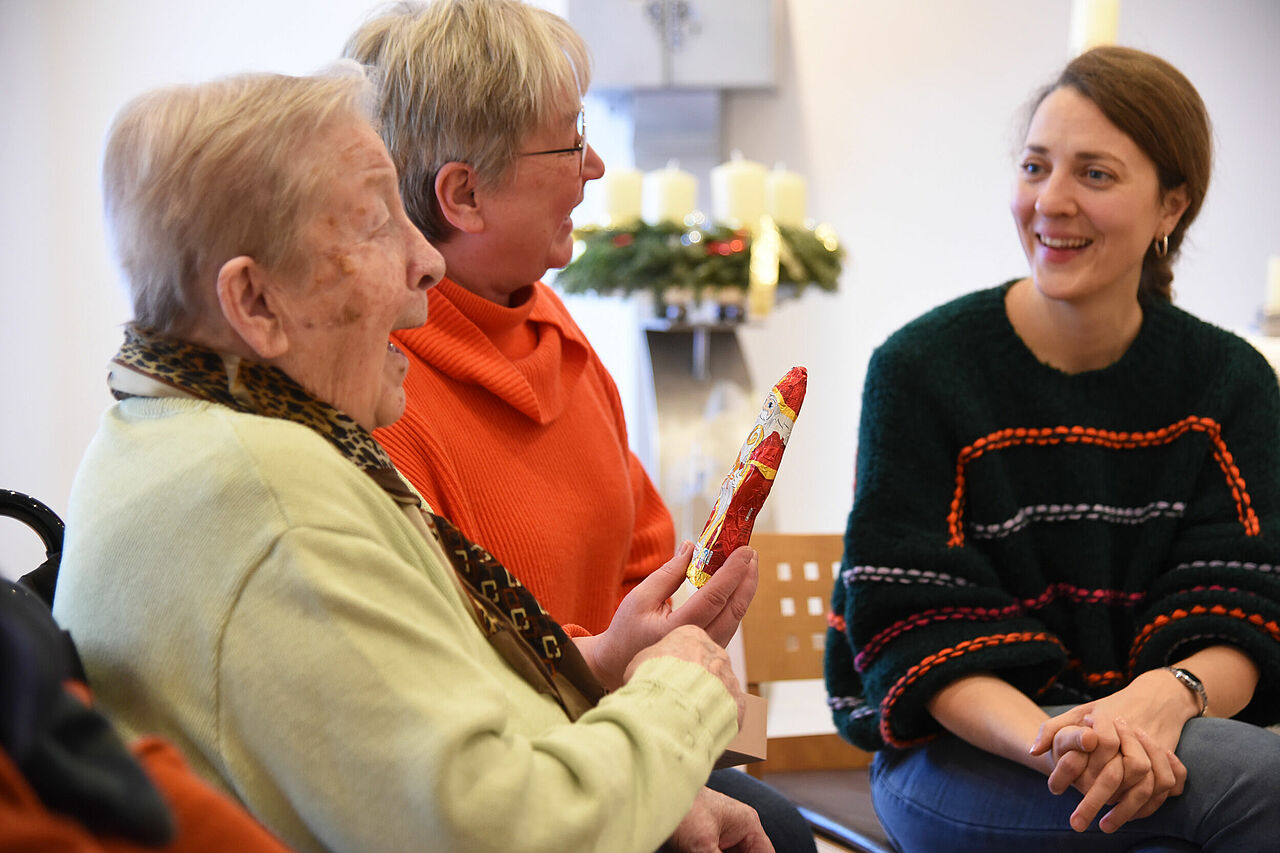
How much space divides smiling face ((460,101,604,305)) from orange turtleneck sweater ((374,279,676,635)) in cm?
4

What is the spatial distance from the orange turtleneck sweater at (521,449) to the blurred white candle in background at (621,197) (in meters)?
1.31

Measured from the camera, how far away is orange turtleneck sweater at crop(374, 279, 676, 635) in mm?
1271

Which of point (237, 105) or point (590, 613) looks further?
point (590, 613)

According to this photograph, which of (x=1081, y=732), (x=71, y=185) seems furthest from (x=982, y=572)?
(x=71, y=185)

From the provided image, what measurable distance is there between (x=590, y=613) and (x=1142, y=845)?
68 centimetres

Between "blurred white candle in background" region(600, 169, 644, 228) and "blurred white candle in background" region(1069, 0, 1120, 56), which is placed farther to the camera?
"blurred white candle in background" region(600, 169, 644, 228)

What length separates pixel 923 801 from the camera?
144cm

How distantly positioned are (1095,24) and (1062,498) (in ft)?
2.38

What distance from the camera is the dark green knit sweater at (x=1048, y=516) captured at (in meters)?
1.47

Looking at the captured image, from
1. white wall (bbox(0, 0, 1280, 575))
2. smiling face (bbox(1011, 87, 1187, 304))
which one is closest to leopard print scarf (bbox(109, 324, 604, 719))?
smiling face (bbox(1011, 87, 1187, 304))

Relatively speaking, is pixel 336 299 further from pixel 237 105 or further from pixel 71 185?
pixel 71 185

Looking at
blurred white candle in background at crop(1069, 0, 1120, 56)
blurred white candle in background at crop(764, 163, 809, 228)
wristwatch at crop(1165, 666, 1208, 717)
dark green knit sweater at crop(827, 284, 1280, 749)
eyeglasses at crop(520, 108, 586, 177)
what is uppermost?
blurred white candle in background at crop(1069, 0, 1120, 56)

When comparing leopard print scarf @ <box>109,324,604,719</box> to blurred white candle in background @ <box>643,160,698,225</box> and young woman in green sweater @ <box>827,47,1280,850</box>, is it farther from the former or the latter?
blurred white candle in background @ <box>643,160,698,225</box>

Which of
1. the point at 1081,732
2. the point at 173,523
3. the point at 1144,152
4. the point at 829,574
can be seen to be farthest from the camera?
the point at 829,574
